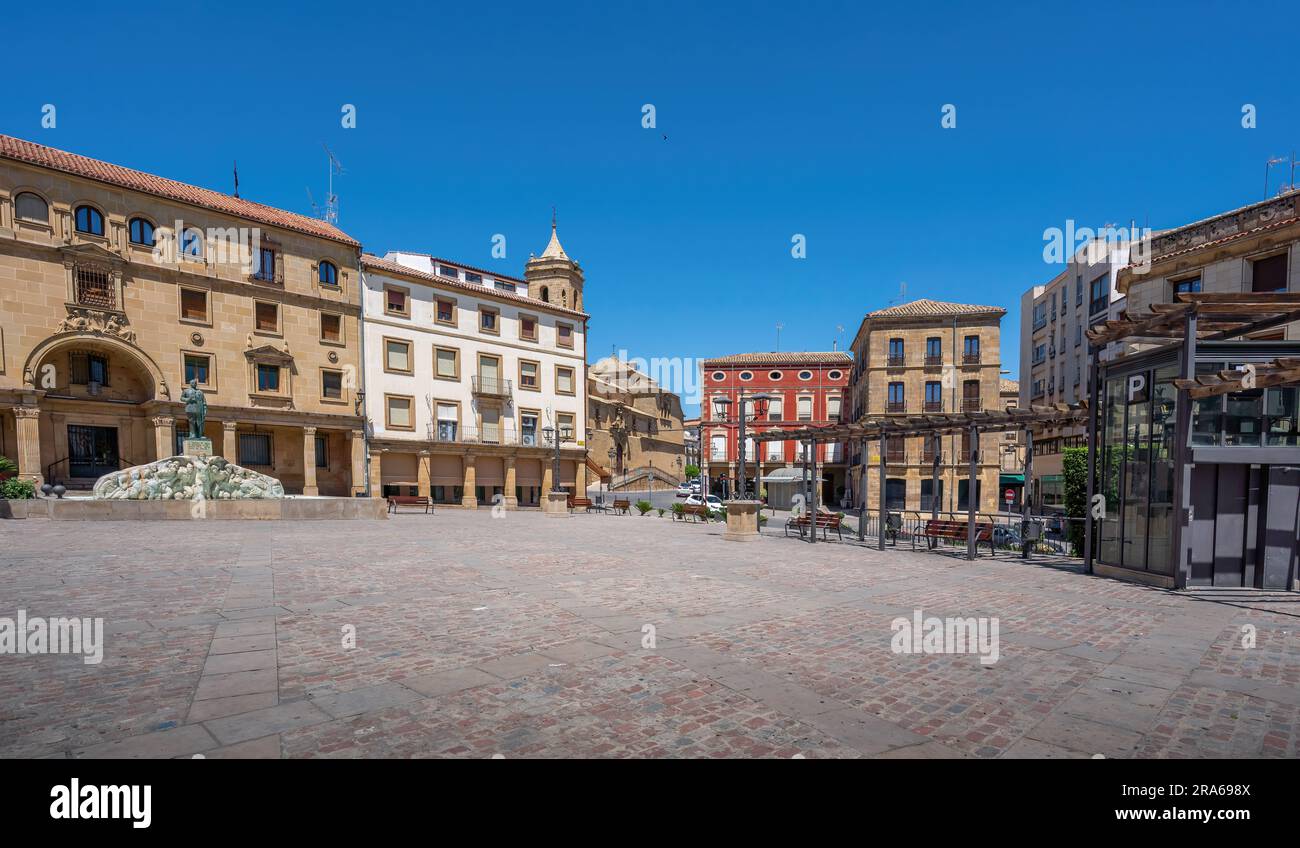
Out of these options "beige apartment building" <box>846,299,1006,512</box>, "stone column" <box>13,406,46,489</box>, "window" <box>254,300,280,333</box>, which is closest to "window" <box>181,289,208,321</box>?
"window" <box>254,300,280,333</box>

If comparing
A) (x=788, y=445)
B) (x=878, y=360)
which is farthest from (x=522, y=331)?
(x=788, y=445)

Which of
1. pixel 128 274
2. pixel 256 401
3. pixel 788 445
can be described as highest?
pixel 128 274

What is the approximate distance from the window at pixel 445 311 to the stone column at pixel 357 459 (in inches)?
322

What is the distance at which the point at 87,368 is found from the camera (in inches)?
A: 982

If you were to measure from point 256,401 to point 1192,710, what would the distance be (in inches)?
1290

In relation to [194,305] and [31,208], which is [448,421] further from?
[31,208]

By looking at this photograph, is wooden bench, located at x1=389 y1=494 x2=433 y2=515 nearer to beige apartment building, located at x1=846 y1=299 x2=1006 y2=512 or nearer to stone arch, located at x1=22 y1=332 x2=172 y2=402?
stone arch, located at x1=22 y1=332 x2=172 y2=402

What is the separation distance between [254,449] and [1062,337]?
4722 centimetres

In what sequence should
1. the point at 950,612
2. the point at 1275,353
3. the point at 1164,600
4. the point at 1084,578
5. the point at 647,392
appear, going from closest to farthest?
the point at 950,612 → the point at 1164,600 → the point at 1275,353 → the point at 1084,578 → the point at 647,392

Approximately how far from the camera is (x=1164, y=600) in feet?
27.4

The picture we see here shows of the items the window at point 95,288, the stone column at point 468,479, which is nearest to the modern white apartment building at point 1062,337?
the stone column at point 468,479

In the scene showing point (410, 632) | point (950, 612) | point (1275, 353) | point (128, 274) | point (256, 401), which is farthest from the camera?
point (256, 401)

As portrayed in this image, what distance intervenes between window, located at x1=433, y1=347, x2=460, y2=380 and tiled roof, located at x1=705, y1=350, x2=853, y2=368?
89.9 feet
